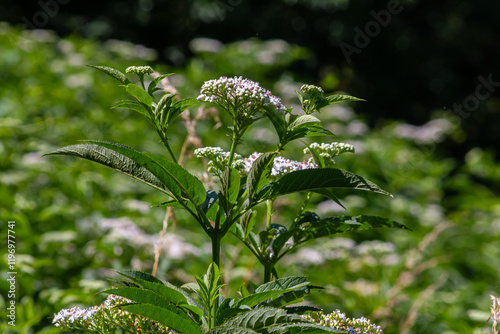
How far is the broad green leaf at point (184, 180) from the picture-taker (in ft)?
2.53

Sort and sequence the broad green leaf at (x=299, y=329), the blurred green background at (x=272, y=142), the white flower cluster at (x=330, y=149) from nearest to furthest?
the broad green leaf at (x=299, y=329) < the white flower cluster at (x=330, y=149) < the blurred green background at (x=272, y=142)

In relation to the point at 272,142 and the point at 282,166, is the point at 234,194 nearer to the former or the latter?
the point at 282,166

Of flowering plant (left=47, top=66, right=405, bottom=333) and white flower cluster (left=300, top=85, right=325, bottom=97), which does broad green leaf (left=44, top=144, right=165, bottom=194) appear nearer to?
flowering plant (left=47, top=66, right=405, bottom=333)

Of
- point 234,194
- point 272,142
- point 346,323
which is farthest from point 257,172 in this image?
point 272,142

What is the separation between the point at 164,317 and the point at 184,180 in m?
0.19

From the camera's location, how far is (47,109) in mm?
3982

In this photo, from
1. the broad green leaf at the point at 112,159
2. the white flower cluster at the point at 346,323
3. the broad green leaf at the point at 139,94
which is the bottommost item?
the white flower cluster at the point at 346,323

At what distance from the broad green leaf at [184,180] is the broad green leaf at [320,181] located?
0.11 metres

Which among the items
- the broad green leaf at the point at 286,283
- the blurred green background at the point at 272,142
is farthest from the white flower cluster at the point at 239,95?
the blurred green background at the point at 272,142

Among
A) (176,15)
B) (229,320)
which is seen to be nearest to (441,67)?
(176,15)

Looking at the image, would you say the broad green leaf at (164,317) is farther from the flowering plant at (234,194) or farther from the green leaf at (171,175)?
the green leaf at (171,175)

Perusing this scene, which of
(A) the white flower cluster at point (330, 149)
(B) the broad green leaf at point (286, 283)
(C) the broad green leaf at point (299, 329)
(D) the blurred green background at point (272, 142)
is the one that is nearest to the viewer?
(C) the broad green leaf at point (299, 329)

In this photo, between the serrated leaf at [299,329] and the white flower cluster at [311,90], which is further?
the white flower cluster at [311,90]

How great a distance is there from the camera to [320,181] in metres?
0.78
